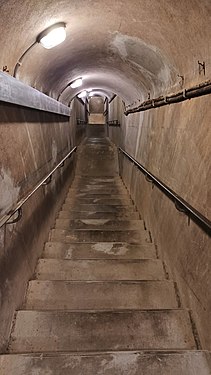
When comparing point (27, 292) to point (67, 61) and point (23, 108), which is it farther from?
point (67, 61)

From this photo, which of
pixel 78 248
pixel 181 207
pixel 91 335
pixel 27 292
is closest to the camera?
pixel 91 335

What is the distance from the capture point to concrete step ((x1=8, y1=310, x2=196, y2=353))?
6.65 ft

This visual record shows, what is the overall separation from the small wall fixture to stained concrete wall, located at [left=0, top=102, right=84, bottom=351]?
421mm

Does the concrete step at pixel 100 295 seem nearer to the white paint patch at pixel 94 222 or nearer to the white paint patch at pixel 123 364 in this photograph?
the white paint patch at pixel 123 364

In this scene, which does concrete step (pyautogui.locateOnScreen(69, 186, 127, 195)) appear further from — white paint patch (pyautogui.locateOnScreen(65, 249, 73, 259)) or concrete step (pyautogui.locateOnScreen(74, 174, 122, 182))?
white paint patch (pyautogui.locateOnScreen(65, 249, 73, 259))

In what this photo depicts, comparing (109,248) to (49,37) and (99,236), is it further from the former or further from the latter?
(49,37)

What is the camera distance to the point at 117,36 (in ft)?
9.33

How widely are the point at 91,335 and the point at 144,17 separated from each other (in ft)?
8.19

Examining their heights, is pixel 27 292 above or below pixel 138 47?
below

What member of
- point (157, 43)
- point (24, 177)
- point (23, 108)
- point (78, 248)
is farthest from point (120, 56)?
point (78, 248)

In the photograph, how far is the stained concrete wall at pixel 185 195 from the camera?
6.49 ft

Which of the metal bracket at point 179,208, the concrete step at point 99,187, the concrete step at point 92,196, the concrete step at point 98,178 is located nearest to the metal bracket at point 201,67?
the metal bracket at point 179,208

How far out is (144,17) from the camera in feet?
7.25

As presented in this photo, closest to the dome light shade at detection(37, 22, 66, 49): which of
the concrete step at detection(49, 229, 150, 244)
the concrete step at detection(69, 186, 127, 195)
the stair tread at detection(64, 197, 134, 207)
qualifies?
the concrete step at detection(49, 229, 150, 244)
